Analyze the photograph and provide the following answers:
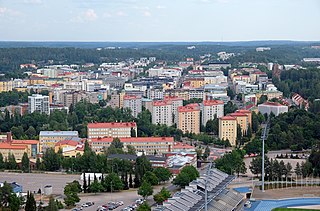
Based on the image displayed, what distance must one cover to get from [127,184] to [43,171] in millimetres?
2605

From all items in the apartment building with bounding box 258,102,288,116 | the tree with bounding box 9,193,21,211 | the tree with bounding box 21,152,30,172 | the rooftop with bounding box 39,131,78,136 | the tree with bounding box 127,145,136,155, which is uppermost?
the apartment building with bounding box 258,102,288,116

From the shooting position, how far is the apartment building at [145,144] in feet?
51.9

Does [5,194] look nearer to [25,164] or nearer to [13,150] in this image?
[25,164]

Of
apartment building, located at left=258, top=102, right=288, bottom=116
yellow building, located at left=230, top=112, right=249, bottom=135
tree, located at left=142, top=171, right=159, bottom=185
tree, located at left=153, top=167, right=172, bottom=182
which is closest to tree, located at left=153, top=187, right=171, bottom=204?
tree, located at left=142, top=171, right=159, bottom=185

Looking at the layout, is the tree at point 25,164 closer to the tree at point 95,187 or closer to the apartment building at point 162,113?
the tree at point 95,187

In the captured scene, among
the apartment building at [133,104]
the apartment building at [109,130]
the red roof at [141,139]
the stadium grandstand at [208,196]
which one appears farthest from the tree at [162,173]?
the apartment building at [133,104]

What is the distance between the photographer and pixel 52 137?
16578mm

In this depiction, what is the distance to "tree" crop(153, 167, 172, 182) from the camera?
12469mm

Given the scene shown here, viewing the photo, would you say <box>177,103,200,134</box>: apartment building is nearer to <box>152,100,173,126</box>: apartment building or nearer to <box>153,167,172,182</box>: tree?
<box>152,100,173,126</box>: apartment building

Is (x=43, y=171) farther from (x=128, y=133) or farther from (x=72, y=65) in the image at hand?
(x=72, y=65)

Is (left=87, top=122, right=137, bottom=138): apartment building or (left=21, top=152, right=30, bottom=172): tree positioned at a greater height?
(left=87, top=122, right=137, bottom=138): apartment building

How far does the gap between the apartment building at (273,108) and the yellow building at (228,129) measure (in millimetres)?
3454

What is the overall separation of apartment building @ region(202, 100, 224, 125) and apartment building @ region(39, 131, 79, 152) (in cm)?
422

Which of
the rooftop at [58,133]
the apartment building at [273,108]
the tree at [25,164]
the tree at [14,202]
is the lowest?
the tree at [25,164]
